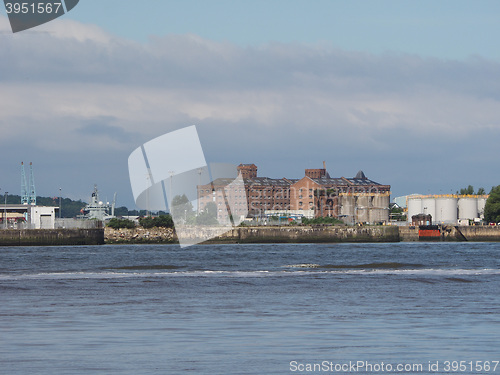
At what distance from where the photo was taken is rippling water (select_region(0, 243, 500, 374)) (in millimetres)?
17609

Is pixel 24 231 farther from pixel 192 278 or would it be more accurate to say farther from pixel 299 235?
pixel 192 278

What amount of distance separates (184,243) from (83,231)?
29.1 meters

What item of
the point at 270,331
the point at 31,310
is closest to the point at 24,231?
the point at 31,310

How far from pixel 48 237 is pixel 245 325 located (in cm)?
10623

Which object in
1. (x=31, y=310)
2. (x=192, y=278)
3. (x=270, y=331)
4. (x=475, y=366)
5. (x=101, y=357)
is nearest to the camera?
(x=475, y=366)

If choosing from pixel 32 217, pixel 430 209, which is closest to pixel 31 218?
pixel 32 217

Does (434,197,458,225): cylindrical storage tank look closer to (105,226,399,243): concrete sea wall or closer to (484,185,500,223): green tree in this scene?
(484,185,500,223): green tree

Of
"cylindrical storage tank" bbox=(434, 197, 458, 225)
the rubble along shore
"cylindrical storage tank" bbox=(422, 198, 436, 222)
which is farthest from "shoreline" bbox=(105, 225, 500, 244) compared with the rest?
"cylindrical storage tank" bbox=(434, 197, 458, 225)

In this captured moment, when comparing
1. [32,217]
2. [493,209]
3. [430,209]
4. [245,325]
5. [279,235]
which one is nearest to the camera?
[245,325]

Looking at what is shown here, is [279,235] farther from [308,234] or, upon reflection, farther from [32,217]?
[32,217]

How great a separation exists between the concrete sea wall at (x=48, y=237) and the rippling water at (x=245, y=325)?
8202cm

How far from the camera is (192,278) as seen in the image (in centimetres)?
4700

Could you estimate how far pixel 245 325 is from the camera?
2398 centimetres

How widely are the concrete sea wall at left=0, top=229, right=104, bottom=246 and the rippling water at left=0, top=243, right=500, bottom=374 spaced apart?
269 feet
